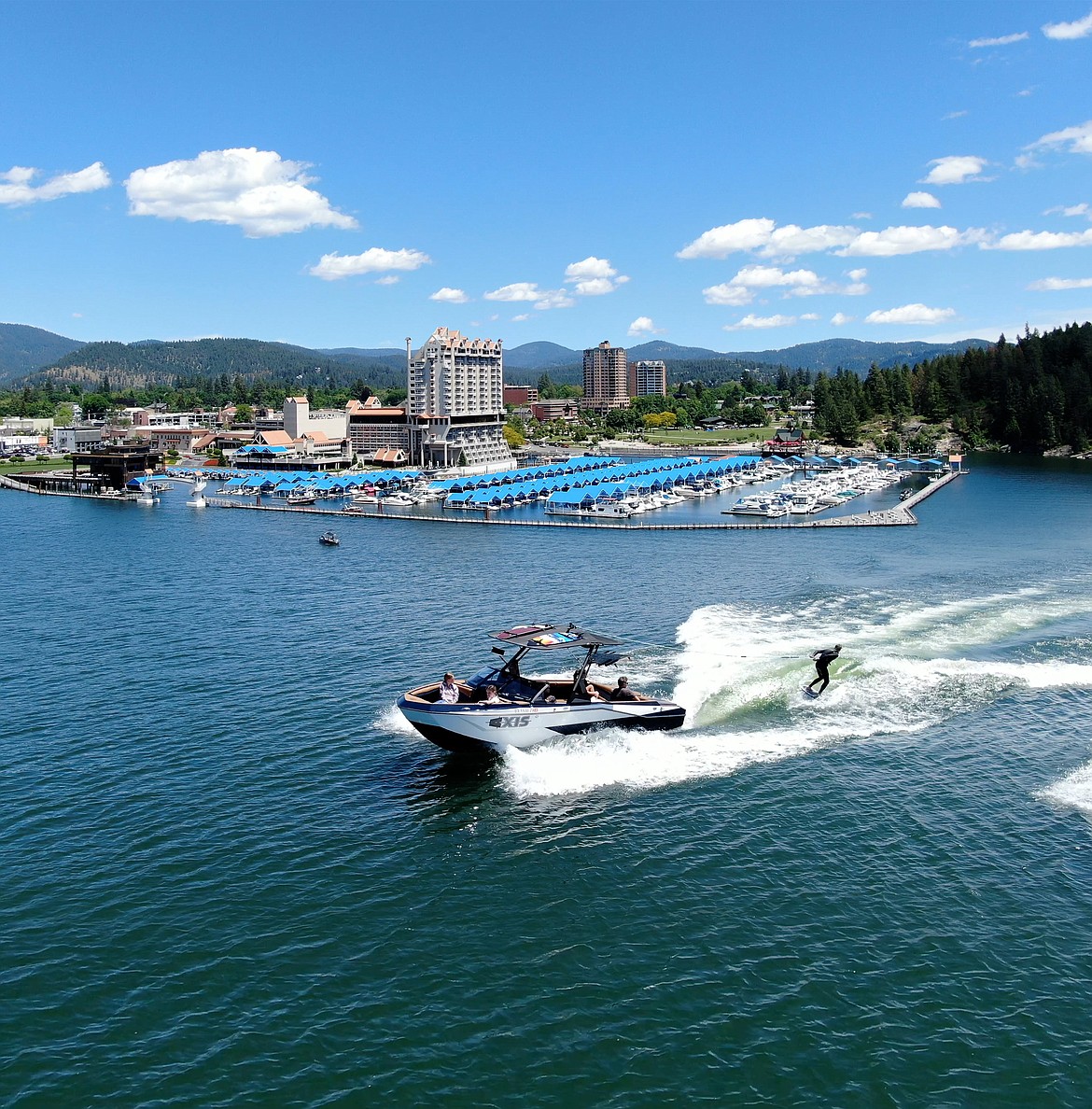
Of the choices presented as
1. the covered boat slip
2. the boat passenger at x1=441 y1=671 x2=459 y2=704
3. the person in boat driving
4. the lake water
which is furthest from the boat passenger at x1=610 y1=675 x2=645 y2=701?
the covered boat slip

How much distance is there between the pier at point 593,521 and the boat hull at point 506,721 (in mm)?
73596

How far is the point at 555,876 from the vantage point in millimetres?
26844

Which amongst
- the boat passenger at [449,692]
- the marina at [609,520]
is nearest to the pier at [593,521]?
the marina at [609,520]

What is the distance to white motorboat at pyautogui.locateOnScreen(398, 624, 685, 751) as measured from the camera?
111 ft

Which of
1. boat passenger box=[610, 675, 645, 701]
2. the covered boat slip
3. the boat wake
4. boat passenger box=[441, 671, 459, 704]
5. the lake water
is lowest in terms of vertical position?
the lake water

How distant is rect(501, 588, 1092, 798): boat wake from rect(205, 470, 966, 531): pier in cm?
4645

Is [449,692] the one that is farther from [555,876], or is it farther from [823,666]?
[823,666]

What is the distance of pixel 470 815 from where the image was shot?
30797mm

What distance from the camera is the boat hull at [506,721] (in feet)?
111

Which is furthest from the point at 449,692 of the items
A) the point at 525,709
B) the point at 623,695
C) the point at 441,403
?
the point at 441,403

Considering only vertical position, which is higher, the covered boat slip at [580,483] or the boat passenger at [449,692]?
the covered boat slip at [580,483]

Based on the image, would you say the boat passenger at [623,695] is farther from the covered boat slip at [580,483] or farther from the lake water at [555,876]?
the covered boat slip at [580,483]

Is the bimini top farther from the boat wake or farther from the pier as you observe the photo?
the pier

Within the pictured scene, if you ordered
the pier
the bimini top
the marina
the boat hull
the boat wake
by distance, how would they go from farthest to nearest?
the marina, the pier, the bimini top, the boat wake, the boat hull
